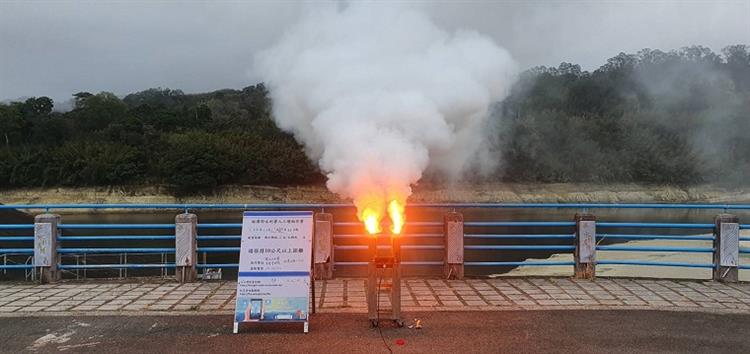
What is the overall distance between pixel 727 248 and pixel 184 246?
354 inches

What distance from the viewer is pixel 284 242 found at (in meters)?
6.91

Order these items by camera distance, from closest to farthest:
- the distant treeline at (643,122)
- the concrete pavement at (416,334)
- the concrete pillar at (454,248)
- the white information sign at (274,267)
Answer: the concrete pavement at (416,334), the white information sign at (274,267), the concrete pillar at (454,248), the distant treeline at (643,122)

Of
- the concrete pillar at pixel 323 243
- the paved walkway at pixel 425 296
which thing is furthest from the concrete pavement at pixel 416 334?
the concrete pillar at pixel 323 243

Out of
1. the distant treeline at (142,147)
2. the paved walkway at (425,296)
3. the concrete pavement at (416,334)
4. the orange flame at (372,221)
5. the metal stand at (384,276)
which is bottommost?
the concrete pavement at (416,334)

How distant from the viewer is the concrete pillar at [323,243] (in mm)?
9195

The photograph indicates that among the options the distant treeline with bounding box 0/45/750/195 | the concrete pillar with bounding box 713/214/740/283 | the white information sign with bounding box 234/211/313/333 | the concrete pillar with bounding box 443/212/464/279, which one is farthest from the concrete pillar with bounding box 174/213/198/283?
the distant treeline with bounding box 0/45/750/195

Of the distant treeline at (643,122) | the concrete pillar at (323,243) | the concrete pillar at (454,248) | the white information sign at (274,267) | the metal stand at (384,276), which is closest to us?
the white information sign at (274,267)

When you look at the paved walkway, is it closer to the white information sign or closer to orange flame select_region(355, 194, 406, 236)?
the white information sign

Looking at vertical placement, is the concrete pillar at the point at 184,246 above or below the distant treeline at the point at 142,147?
below

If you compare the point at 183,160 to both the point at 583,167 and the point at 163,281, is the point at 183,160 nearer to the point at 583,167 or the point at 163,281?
the point at 583,167

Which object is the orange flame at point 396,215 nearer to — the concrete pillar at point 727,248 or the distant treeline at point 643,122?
the concrete pillar at point 727,248

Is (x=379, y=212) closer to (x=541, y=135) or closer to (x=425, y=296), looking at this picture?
(x=425, y=296)

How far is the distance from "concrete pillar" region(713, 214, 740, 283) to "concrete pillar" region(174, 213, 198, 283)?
28.6 feet

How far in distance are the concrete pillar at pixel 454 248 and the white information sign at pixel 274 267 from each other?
3.10 meters
